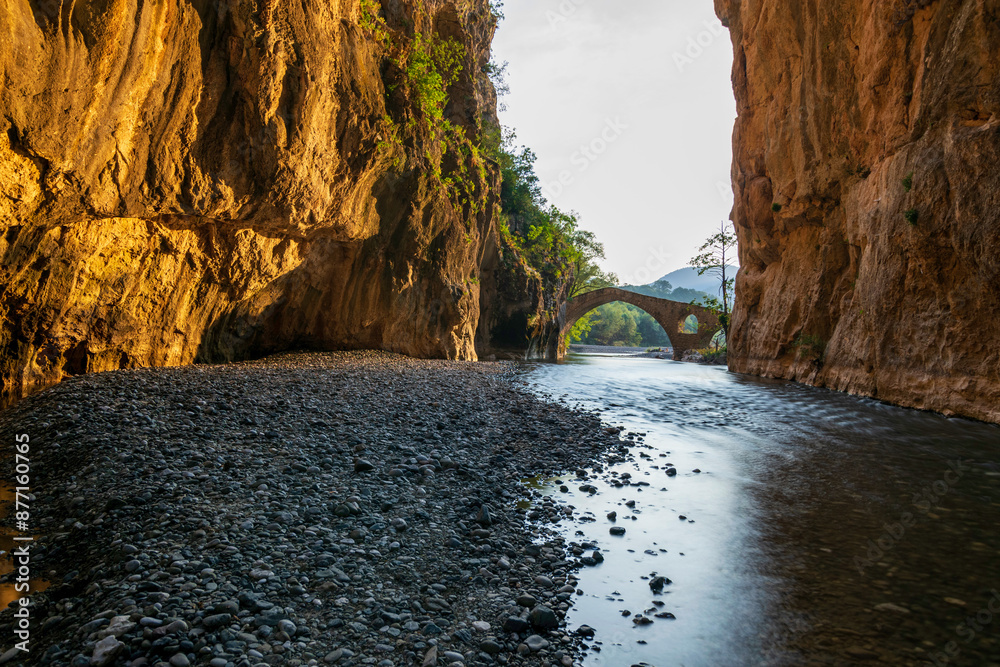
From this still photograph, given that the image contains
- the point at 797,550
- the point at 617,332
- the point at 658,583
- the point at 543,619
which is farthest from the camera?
the point at 617,332

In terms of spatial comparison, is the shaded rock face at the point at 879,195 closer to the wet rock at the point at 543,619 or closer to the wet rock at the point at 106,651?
the wet rock at the point at 543,619

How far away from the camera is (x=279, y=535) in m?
4.09

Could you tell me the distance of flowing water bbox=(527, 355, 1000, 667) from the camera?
129 inches

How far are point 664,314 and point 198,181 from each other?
158 feet

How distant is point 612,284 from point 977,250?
197 ft

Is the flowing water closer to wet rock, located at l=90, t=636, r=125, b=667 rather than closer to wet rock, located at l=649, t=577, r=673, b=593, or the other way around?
wet rock, located at l=649, t=577, r=673, b=593

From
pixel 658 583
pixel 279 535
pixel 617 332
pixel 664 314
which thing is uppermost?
pixel 664 314

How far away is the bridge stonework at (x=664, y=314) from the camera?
47616 millimetres

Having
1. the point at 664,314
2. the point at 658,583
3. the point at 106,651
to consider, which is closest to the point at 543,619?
the point at 658,583

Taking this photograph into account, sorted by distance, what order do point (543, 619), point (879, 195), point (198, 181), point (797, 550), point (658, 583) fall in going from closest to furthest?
point (543, 619)
point (658, 583)
point (797, 550)
point (198, 181)
point (879, 195)

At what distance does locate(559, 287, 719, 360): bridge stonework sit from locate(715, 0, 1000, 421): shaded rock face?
23052mm

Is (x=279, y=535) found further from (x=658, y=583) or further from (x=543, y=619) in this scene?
(x=658, y=583)

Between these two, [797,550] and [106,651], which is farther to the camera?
[797,550]

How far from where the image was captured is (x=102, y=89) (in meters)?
7.29
